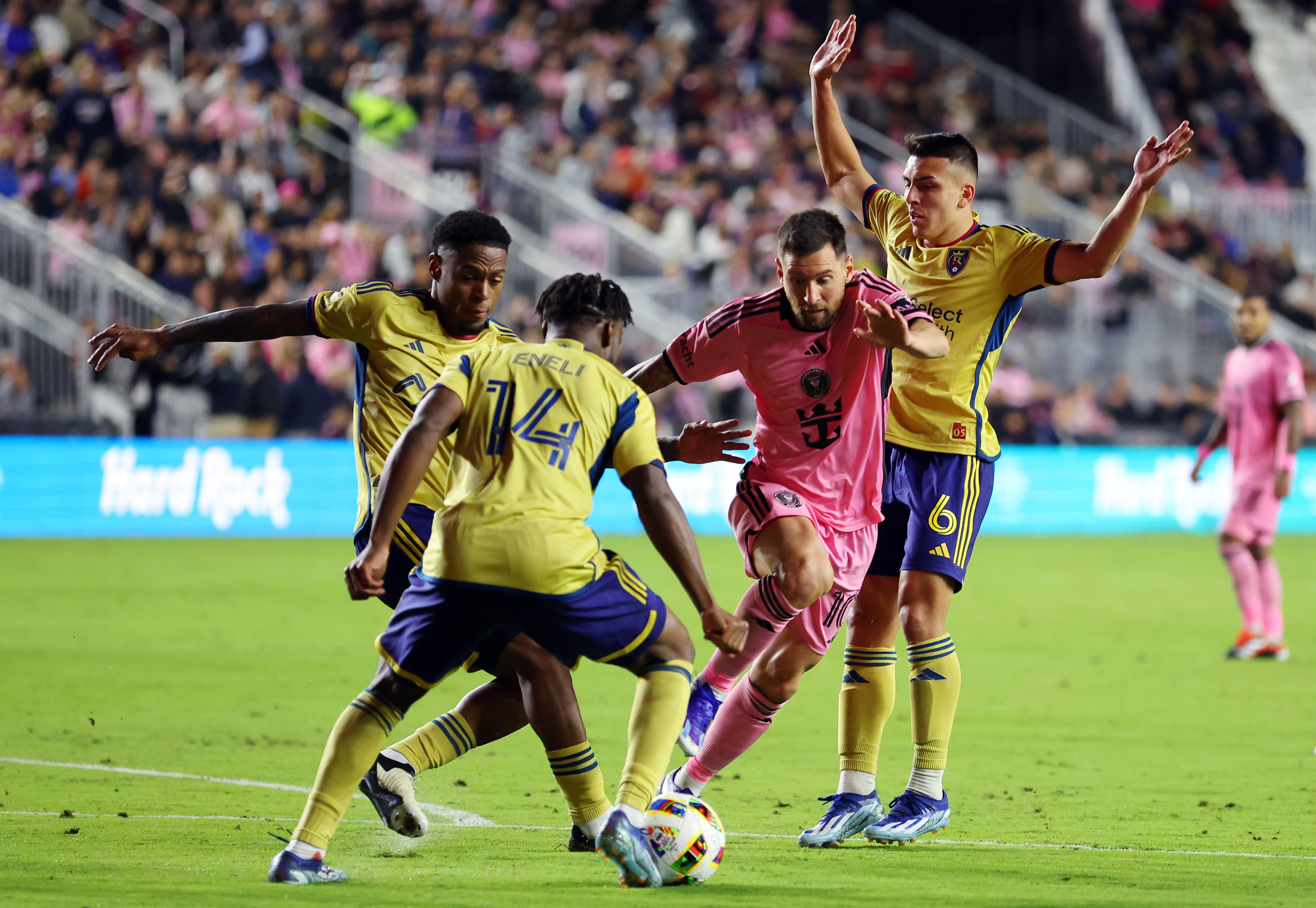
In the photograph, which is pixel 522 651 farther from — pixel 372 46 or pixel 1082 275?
pixel 372 46

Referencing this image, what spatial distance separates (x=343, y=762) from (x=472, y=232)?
71.1 inches

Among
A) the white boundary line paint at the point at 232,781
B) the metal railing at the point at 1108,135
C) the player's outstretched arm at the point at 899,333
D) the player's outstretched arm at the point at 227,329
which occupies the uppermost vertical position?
the metal railing at the point at 1108,135

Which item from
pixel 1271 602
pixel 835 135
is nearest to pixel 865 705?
pixel 835 135

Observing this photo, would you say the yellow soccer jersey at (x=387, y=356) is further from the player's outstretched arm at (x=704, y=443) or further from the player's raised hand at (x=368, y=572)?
the player's raised hand at (x=368, y=572)

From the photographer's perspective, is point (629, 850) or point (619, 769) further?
point (619, 769)

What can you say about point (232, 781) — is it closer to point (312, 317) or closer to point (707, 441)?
point (312, 317)

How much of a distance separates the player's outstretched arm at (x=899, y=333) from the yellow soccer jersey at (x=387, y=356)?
124 centimetres

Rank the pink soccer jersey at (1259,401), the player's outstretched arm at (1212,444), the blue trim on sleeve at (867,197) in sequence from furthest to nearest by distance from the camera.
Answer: the player's outstretched arm at (1212,444), the pink soccer jersey at (1259,401), the blue trim on sleeve at (867,197)

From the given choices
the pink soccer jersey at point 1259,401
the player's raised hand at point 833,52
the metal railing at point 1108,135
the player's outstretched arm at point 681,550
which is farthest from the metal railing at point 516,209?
the player's outstretched arm at point 681,550

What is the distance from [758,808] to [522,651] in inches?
62.9

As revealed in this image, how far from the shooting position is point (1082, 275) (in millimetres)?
5469

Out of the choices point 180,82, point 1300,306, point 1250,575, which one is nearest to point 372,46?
point 180,82

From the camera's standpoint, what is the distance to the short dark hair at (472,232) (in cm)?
528

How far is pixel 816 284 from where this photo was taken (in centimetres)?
523
